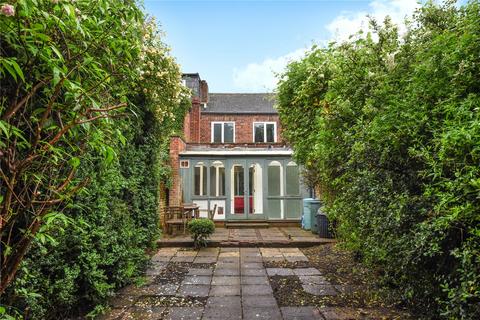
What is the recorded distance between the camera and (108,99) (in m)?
3.23

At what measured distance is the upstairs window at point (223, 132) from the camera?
62.5ft

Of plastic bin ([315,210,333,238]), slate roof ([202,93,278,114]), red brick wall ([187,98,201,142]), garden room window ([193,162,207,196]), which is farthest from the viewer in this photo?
slate roof ([202,93,278,114])

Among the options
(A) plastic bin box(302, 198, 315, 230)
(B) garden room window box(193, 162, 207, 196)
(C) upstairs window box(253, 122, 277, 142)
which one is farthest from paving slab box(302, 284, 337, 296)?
(C) upstairs window box(253, 122, 277, 142)

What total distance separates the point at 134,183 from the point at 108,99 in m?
2.51

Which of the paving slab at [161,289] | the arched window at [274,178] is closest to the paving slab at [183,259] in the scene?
the paving slab at [161,289]

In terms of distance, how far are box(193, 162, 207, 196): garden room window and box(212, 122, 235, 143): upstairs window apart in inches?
211

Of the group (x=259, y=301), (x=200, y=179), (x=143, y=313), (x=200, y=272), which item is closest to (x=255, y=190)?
(x=200, y=179)

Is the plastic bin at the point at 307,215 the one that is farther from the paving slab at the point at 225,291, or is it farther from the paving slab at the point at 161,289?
the paving slab at the point at 161,289

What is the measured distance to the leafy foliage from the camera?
1.99m

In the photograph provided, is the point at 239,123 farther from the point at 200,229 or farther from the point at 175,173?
the point at 200,229

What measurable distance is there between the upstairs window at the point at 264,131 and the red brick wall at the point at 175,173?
650cm

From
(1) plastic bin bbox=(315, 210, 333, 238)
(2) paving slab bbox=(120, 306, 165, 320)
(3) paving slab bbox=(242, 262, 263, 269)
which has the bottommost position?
(3) paving slab bbox=(242, 262, 263, 269)

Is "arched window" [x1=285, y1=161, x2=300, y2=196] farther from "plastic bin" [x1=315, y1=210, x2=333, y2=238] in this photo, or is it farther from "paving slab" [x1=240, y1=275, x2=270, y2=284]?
"paving slab" [x1=240, y1=275, x2=270, y2=284]

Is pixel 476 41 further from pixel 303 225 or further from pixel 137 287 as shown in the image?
pixel 303 225
